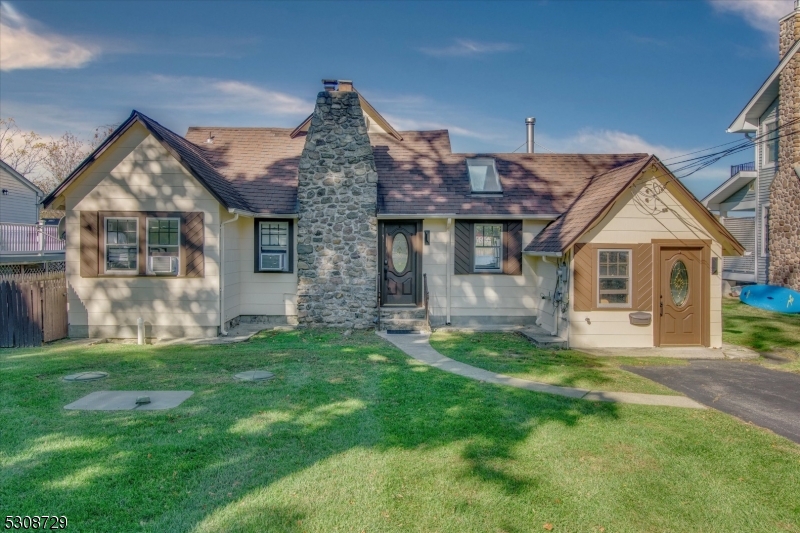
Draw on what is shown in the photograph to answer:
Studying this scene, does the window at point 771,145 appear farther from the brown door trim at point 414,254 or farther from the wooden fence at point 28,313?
the wooden fence at point 28,313

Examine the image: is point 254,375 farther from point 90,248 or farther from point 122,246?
point 90,248

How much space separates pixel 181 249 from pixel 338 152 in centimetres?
478

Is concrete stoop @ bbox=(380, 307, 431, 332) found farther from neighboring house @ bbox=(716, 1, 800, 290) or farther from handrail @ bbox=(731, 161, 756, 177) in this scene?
handrail @ bbox=(731, 161, 756, 177)

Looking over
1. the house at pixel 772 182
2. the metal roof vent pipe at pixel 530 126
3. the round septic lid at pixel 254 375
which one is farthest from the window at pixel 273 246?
the house at pixel 772 182

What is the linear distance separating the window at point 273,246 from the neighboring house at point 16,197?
1934 centimetres

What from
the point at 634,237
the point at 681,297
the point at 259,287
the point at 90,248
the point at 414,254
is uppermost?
the point at 634,237

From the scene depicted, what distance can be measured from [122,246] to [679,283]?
13.1 metres

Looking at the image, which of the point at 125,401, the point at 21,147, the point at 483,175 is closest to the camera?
the point at 125,401

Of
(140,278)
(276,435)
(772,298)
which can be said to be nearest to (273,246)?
(140,278)

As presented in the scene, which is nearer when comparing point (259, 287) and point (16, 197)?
point (259, 287)

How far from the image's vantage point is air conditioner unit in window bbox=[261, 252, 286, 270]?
13.5 m

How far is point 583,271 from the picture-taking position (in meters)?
10.9

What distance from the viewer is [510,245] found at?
13.6m

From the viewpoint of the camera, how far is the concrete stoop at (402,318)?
519 inches
